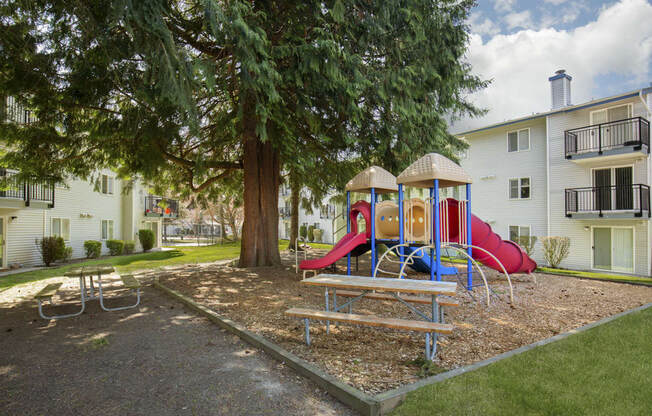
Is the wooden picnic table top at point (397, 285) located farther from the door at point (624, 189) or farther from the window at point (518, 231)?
the window at point (518, 231)

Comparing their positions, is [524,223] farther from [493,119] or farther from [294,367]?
[294,367]

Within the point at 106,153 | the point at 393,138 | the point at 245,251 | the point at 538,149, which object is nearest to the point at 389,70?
the point at 393,138

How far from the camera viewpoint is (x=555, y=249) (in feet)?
61.2

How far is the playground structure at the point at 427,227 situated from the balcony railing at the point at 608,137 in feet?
36.9

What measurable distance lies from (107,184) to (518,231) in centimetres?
2757

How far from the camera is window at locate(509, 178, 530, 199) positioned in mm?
21484

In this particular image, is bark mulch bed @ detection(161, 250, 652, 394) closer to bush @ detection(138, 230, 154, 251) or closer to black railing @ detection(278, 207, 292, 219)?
bush @ detection(138, 230, 154, 251)

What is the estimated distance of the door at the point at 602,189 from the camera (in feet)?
58.5

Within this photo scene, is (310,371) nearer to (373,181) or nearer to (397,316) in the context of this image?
(397,316)

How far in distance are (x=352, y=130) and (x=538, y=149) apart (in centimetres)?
1512

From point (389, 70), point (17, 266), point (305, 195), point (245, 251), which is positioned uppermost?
point (389, 70)

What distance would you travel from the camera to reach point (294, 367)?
14.0 ft

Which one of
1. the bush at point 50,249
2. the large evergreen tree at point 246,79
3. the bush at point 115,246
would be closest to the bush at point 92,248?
the bush at point 115,246

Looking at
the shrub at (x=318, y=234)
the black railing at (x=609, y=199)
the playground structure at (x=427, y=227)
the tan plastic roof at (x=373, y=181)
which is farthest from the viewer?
the shrub at (x=318, y=234)
